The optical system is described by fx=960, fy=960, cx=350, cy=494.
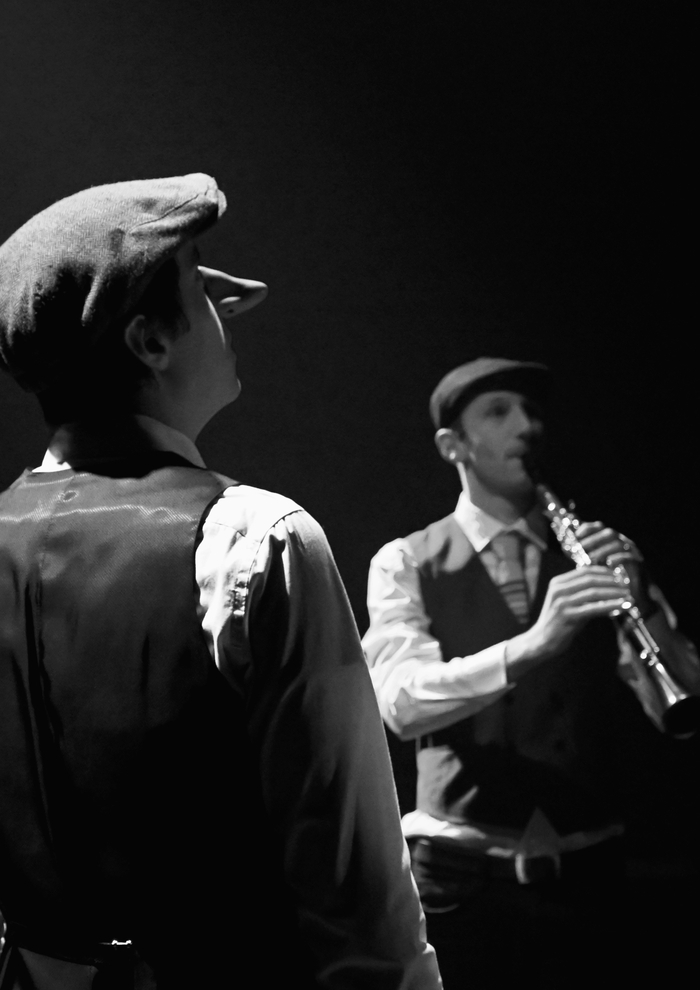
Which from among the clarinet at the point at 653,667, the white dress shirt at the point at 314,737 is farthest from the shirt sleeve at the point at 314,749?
the clarinet at the point at 653,667

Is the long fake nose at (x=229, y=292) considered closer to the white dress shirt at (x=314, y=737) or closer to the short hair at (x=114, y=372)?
the short hair at (x=114, y=372)

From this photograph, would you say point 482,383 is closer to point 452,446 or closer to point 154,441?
point 452,446

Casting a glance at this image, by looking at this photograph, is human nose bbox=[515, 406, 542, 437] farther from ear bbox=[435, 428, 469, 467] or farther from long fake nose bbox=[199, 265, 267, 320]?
long fake nose bbox=[199, 265, 267, 320]

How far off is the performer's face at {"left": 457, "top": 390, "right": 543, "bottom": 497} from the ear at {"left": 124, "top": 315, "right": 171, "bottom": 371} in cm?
79

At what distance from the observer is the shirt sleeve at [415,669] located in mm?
1550

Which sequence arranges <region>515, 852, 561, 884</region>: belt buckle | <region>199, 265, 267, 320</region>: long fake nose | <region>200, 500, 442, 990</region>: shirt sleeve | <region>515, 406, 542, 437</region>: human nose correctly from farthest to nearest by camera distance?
<region>515, 406, 542, 437</region>: human nose < <region>515, 852, 561, 884</region>: belt buckle < <region>199, 265, 267, 320</region>: long fake nose < <region>200, 500, 442, 990</region>: shirt sleeve

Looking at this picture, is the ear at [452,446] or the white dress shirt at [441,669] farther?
the ear at [452,446]

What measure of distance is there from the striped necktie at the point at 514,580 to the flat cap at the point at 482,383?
25 cm

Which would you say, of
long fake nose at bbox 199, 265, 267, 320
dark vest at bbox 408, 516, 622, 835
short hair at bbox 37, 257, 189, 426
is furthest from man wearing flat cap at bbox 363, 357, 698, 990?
short hair at bbox 37, 257, 189, 426

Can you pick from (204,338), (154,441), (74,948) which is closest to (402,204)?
(204,338)

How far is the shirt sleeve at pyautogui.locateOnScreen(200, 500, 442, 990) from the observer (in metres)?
0.81

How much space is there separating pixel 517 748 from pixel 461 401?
1.91 feet

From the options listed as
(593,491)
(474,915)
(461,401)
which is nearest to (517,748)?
(474,915)

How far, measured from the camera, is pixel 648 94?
1.65 metres
